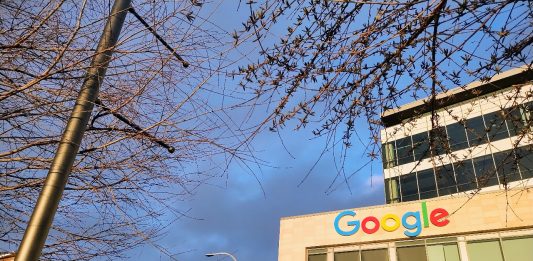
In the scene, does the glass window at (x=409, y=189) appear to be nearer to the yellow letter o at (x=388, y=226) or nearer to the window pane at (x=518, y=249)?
the yellow letter o at (x=388, y=226)

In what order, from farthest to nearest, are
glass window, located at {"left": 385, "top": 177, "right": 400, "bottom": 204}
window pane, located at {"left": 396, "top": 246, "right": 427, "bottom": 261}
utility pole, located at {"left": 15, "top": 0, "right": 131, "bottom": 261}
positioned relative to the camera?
glass window, located at {"left": 385, "top": 177, "right": 400, "bottom": 204}, window pane, located at {"left": 396, "top": 246, "right": 427, "bottom": 261}, utility pole, located at {"left": 15, "top": 0, "right": 131, "bottom": 261}

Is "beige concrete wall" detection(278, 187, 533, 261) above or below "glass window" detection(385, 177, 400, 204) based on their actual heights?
below

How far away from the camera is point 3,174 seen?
4305 millimetres

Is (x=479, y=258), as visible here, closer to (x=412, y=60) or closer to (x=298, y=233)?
(x=298, y=233)

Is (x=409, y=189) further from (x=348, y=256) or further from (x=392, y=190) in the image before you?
(x=348, y=256)

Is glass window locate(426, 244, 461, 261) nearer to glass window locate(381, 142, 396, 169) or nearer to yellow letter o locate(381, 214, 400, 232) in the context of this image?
yellow letter o locate(381, 214, 400, 232)

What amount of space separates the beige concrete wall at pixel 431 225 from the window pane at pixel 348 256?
487mm

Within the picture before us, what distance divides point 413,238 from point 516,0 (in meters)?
19.7

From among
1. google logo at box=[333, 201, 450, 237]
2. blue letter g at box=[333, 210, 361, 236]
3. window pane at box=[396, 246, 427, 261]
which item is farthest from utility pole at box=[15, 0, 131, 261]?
blue letter g at box=[333, 210, 361, 236]

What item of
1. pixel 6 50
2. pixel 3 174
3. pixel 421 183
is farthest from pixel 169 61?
pixel 421 183

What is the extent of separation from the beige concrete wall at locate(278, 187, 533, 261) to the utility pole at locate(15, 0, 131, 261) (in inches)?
659

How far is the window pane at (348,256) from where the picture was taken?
22328mm

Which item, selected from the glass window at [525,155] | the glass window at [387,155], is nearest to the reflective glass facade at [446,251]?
the glass window at [525,155]

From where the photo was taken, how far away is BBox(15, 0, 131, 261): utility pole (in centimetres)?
284
